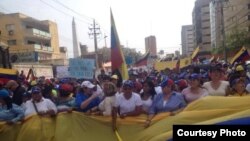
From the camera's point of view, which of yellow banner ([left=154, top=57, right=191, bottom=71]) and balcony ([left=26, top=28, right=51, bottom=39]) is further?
balcony ([left=26, top=28, right=51, bottom=39])

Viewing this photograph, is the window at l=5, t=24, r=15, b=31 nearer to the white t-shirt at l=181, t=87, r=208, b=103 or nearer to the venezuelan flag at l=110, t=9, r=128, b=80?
the venezuelan flag at l=110, t=9, r=128, b=80

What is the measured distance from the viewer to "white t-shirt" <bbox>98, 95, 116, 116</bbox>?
7116 millimetres

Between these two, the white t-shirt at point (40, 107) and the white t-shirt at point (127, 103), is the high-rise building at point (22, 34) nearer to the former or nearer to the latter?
the white t-shirt at point (40, 107)

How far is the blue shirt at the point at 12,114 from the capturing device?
23.7ft

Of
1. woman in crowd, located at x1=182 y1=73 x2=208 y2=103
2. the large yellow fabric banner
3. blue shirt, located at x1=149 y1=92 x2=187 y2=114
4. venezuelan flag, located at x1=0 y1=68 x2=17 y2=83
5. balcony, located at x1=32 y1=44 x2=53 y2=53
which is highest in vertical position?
balcony, located at x1=32 y1=44 x2=53 y2=53

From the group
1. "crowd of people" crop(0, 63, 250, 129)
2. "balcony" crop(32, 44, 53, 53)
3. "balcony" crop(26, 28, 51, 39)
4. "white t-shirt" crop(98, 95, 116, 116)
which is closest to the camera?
"crowd of people" crop(0, 63, 250, 129)

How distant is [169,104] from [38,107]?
2350 millimetres

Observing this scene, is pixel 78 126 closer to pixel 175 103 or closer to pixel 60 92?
pixel 60 92

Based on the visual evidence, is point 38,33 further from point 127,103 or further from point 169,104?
point 169,104

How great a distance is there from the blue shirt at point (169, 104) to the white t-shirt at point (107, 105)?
682 millimetres

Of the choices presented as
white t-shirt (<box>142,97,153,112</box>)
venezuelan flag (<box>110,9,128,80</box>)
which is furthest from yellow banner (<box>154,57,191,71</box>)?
white t-shirt (<box>142,97,153,112</box>)

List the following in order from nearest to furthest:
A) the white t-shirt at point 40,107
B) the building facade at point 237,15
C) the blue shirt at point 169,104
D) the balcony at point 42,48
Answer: the blue shirt at point 169,104 → the white t-shirt at point 40,107 → the balcony at point 42,48 → the building facade at point 237,15

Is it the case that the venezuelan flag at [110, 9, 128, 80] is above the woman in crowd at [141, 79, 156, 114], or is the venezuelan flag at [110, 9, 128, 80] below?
above

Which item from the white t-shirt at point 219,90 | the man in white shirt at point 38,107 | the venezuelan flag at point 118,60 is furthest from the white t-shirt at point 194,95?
the venezuelan flag at point 118,60
